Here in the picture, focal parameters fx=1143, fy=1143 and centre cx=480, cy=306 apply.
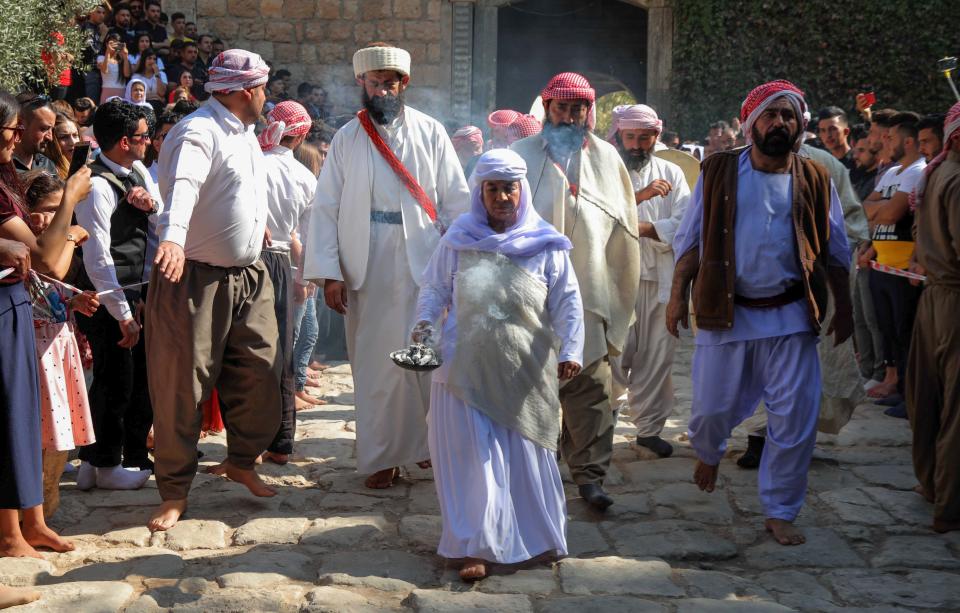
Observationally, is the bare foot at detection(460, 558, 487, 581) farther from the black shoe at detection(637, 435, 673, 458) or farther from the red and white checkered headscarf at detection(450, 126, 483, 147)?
the red and white checkered headscarf at detection(450, 126, 483, 147)

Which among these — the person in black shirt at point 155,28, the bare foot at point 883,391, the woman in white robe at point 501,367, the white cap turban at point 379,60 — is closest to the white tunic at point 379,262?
the white cap turban at point 379,60

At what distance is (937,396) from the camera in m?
5.49

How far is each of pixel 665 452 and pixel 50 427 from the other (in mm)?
3354

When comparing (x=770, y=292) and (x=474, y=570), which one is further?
(x=770, y=292)

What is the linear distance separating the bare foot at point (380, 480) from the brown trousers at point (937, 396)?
8.56 feet

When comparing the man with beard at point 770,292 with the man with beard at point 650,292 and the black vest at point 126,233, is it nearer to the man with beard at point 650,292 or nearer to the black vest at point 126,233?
the man with beard at point 650,292

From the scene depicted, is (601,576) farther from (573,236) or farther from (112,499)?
(112,499)

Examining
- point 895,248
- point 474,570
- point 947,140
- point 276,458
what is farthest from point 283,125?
point 895,248

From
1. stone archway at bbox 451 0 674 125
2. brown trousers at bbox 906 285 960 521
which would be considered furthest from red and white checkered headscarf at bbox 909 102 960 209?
stone archway at bbox 451 0 674 125

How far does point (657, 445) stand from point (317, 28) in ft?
39.5

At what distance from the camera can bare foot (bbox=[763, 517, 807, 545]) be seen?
4977 millimetres

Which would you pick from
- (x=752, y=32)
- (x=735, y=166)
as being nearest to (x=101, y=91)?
(x=752, y=32)

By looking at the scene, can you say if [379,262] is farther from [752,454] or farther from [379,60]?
[752,454]

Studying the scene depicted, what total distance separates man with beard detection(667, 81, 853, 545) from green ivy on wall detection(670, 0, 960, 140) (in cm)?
1232
